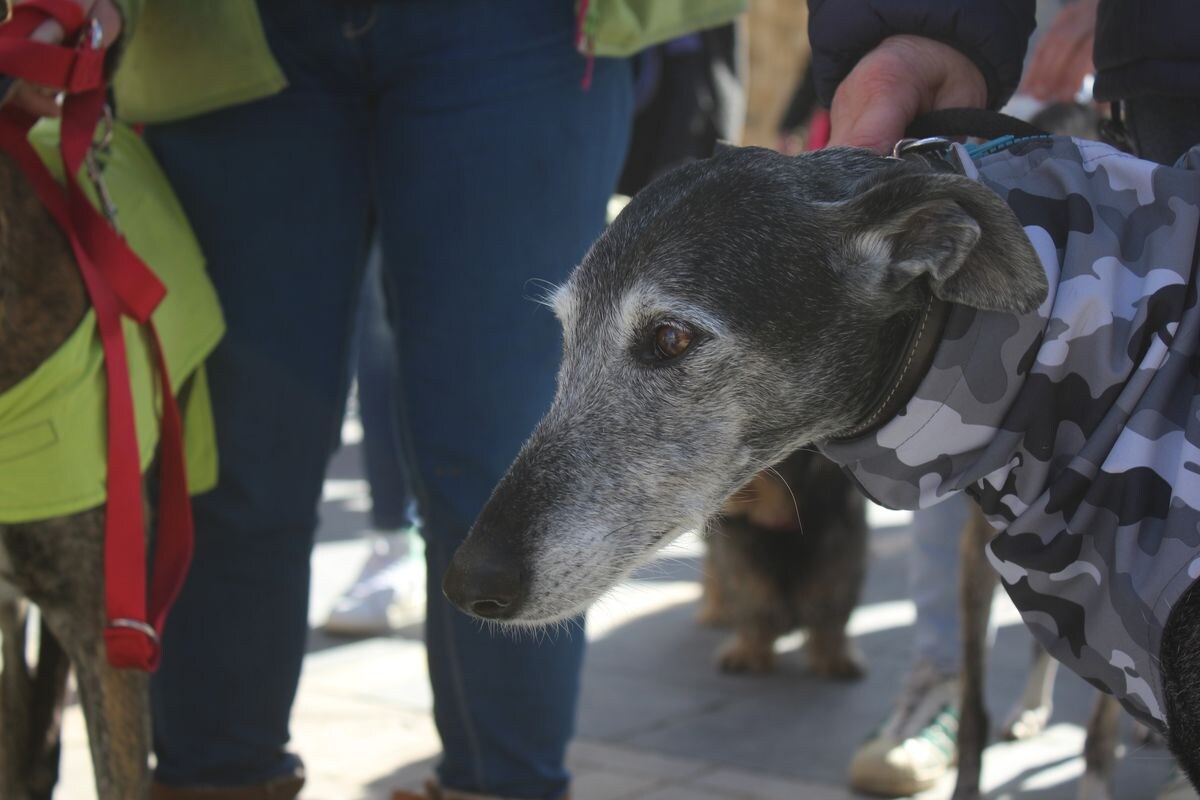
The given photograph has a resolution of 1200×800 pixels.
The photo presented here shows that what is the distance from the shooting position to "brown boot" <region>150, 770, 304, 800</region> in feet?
9.61

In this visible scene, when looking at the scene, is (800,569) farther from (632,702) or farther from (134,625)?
(134,625)

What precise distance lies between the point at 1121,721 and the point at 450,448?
2364 mm

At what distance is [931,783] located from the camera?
11.3 feet

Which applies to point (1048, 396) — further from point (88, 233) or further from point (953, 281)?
point (88, 233)

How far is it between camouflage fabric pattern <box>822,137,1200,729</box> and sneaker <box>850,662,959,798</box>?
1.66 meters

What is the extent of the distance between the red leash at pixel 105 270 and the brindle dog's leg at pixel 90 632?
0.05 metres

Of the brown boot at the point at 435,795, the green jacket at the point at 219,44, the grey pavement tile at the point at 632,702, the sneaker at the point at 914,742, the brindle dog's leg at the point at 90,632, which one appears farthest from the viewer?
the grey pavement tile at the point at 632,702

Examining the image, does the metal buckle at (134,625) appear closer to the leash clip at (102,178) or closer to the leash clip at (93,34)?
the leash clip at (102,178)

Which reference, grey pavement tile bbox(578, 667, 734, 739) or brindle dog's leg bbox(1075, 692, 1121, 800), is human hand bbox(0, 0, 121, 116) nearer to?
grey pavement tile bbox(578, 667, 734, 739)

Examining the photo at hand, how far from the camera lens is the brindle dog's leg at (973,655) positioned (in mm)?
3180

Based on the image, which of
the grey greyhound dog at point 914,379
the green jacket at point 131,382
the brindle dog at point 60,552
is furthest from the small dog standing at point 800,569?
the grey greyhound dog at point 914,379

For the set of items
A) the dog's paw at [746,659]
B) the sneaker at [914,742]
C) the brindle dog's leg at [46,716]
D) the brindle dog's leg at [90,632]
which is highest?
the brindle dog's leg at [90,632]

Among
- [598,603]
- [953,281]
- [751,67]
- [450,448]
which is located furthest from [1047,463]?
[751,67]

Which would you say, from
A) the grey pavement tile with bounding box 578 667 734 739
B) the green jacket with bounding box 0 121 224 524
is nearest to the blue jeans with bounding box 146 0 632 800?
the green jacket with bounding box 0 121 224 524
